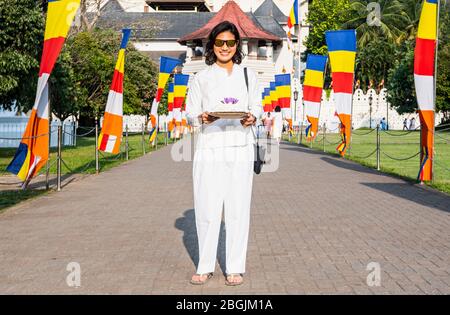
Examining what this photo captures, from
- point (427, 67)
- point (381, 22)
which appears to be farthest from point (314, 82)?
point (381, 22)

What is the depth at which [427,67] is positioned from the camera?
515 inches

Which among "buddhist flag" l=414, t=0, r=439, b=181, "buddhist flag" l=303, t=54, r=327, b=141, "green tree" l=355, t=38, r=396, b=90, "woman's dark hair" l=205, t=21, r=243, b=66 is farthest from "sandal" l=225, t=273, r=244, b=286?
"green tree" l=355, t=38, r=396, b=90

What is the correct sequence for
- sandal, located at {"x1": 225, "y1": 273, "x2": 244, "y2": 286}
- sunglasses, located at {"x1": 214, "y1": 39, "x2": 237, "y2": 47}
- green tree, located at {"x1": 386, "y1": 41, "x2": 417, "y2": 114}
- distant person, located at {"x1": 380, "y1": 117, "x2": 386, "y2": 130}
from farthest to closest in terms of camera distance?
distant person, located at {"x1": 380, "y1": 117, "x2": 386, "y2": 130} → green tree, located at {"x1": 386, "y1": 41, "x2": 417, "y2": 114} → sunglasses, located at {"x1": 214, "y1": 39, "x2": 237, "y2": 47} → sandal, located at {"x1": 225, "y1": 273, "x2": 244, "y2": 286}

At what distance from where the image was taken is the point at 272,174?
17.0 meters

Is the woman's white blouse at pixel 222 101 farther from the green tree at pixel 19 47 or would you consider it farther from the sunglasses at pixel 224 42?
the green tree at pixel 19 47

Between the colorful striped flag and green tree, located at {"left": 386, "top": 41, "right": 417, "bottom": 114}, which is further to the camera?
green tree, located at {"left": 386, "top": 41, "right": 417, "bottom": 114}

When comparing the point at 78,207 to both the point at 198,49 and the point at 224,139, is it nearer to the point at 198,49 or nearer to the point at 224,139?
the point at 224,139

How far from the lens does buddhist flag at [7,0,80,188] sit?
11242 millimetres

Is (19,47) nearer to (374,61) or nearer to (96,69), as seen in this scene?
(96,69)

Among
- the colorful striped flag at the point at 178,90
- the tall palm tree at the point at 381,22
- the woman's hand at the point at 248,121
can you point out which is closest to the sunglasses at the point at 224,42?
the woman's hand at the point at 248,121

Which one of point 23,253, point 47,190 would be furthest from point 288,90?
point 23,253

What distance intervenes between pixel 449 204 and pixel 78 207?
5.68 metres

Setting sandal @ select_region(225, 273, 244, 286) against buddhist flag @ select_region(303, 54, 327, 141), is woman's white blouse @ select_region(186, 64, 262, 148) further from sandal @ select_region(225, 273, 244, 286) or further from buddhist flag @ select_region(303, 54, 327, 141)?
buddhist flag @ select_region(303, 54, 327, 141)

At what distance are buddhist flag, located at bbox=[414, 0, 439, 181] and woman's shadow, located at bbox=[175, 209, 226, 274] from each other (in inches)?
216
